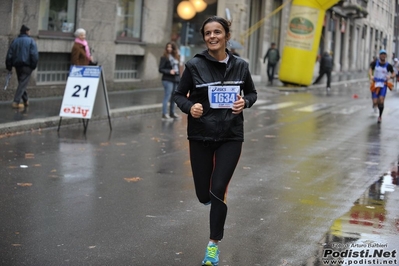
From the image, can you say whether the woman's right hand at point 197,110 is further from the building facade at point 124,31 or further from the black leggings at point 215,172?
the building facade at point 124,31

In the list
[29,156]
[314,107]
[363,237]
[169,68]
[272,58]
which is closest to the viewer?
[363,237]

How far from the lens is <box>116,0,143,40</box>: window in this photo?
24188 millimetres

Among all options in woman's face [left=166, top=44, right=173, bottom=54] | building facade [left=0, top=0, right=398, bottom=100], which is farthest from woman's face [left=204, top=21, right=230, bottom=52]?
building facade [left=0, top=0, right=398, bottom=100]

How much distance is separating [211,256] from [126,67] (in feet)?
64.8

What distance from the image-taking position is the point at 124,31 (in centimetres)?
2467

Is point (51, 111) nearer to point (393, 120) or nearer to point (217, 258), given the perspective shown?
point (393, 120)

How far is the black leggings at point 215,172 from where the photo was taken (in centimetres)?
587

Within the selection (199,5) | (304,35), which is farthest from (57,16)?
(304,35)

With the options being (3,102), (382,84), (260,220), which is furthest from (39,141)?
(382,84)

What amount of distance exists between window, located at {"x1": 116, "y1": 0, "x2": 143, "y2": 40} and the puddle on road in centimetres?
A: 1641

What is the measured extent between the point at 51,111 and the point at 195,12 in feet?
51.4

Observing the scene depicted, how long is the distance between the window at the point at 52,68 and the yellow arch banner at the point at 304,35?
12716mm

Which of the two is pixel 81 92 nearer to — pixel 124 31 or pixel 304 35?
pixel 124 31

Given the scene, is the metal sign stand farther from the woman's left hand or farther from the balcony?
the balcony
